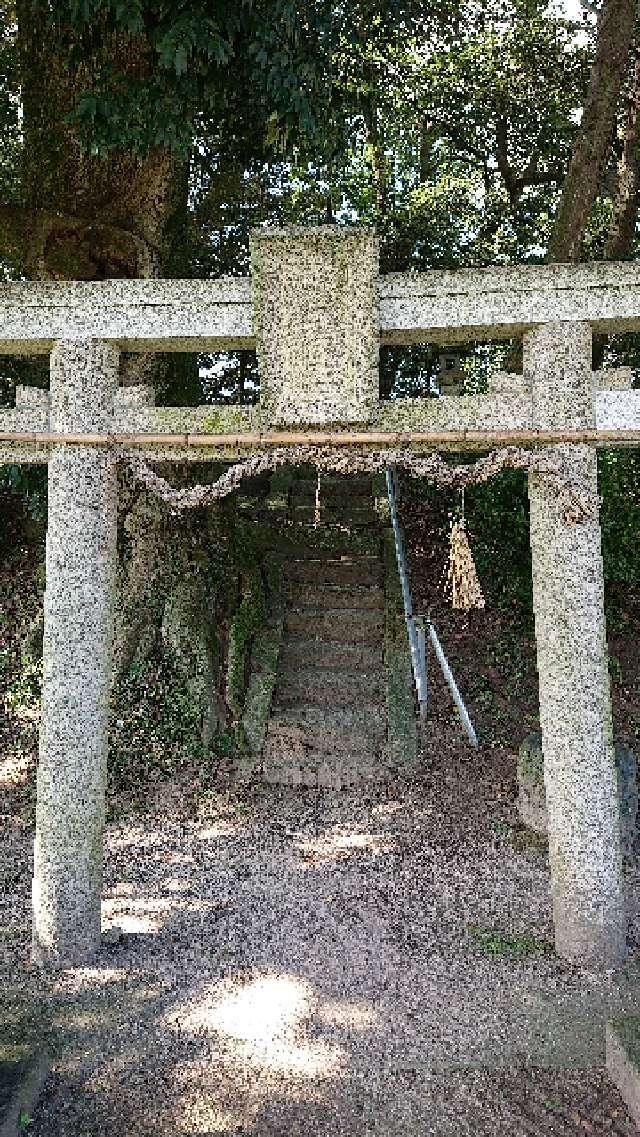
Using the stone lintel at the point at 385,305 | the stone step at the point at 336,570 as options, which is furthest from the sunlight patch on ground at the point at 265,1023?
the stone step at the point at 336,570

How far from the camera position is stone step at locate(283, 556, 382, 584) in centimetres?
978

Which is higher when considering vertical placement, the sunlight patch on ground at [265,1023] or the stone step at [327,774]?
the stone step at [327,774]

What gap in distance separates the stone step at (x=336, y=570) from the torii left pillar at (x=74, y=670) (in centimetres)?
533

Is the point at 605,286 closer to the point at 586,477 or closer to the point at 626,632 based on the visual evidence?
the point at 586,477

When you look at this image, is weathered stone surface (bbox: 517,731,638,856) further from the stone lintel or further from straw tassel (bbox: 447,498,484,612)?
the stone lintel

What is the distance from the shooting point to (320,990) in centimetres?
426

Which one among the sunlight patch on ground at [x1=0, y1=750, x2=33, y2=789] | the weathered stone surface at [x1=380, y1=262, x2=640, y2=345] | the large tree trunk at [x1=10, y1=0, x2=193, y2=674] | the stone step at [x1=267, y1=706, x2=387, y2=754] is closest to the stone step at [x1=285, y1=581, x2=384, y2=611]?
the stone step at [x1=267, y1=706, x2=387, y2=754]

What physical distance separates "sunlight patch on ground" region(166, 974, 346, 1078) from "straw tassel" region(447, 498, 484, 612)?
2.22 m

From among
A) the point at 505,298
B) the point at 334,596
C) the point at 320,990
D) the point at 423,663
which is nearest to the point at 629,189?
the point at 334,596

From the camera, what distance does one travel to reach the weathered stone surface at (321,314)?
418cm

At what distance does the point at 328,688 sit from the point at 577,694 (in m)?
4.03

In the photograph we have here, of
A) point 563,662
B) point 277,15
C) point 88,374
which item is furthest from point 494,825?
point 277,15

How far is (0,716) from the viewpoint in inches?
314

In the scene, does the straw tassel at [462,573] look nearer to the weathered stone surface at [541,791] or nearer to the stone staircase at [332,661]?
the weathered stone surface at [541,791]
